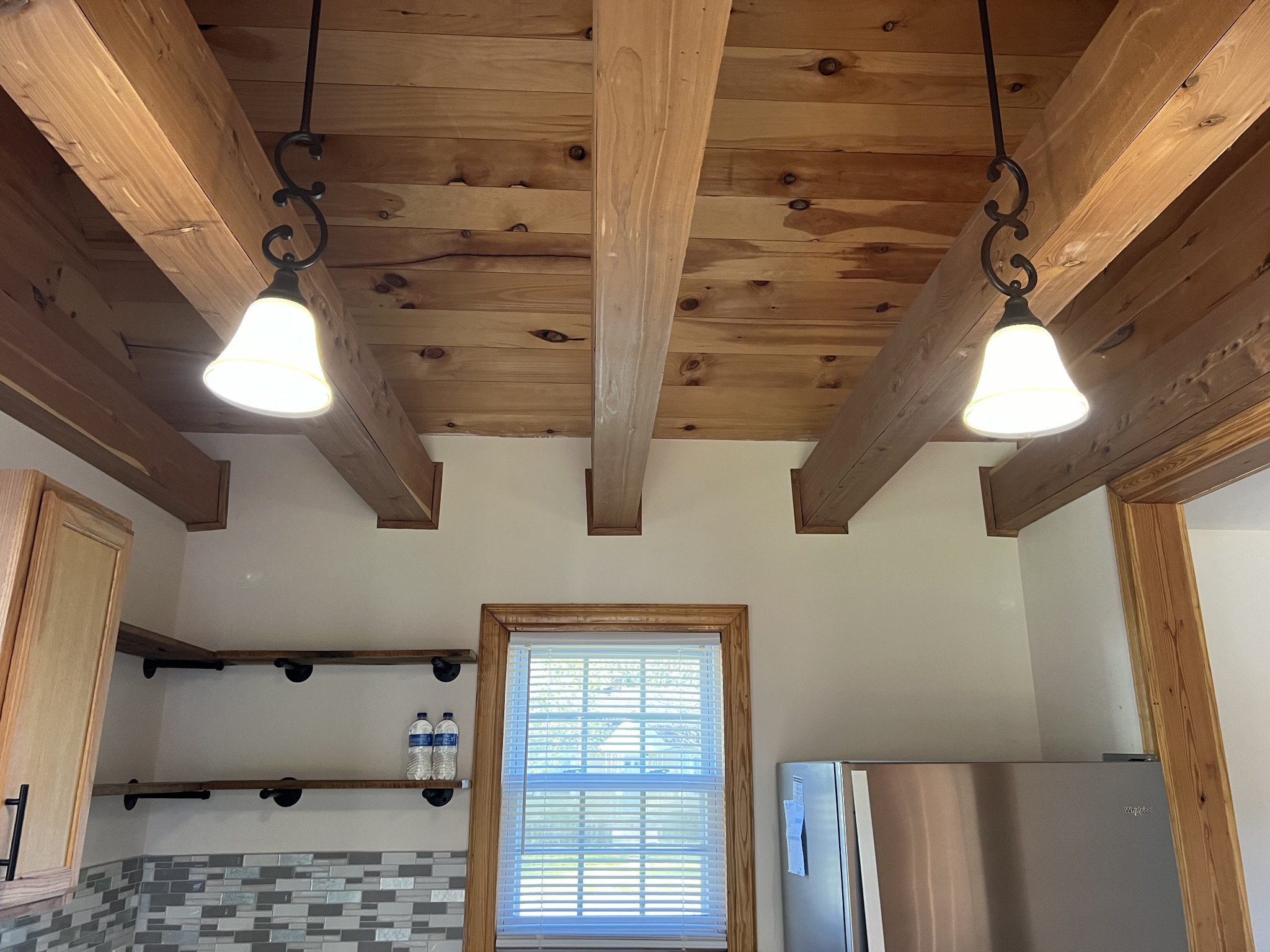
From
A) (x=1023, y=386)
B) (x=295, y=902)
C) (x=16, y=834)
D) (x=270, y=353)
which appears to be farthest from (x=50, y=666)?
(x=1023, y=386)

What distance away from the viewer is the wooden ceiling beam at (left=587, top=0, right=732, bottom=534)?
1.10 meters

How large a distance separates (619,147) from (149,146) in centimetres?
62

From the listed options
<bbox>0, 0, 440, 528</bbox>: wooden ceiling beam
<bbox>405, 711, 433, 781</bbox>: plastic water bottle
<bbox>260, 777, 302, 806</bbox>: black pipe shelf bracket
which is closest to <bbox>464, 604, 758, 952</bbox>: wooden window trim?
<bbox>405, 711, 433, 781</bbox>: plastic water bottle

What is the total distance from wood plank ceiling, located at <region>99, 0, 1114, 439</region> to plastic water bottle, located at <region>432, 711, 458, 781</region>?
1016mm

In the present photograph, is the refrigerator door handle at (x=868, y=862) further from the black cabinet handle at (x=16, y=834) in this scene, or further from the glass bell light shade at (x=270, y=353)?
the black cabinet handle at (x=16, y=834)

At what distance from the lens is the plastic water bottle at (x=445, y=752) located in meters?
2.76

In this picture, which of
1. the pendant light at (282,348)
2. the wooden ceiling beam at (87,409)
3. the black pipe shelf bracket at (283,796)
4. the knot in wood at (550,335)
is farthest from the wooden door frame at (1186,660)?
the wooden ceiling beam at (87,409)

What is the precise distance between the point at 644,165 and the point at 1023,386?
2.00 ft

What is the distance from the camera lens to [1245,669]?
321 cm

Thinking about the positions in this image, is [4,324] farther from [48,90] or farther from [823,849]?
[823,849]

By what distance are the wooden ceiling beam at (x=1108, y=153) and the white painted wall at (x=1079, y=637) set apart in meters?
1.02

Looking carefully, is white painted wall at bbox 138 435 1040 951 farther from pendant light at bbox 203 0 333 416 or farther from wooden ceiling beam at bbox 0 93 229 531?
pendant light at bbox 203 0 333 416

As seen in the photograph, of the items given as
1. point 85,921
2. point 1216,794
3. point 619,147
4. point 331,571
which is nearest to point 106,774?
point 85,921

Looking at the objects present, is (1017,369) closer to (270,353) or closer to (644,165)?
(644,165)
